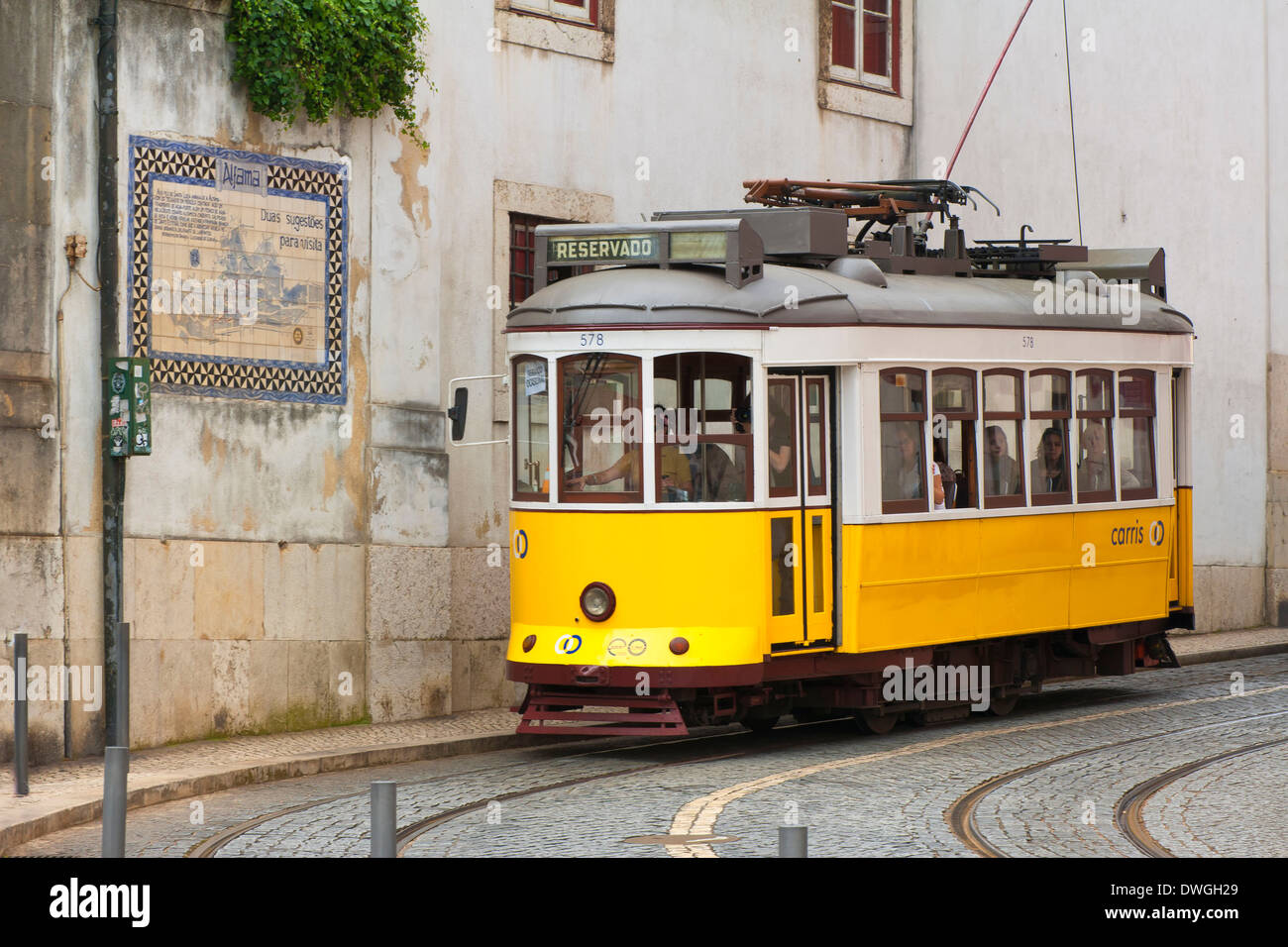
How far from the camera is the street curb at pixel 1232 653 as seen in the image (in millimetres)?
19691

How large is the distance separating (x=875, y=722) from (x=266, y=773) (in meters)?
4.39

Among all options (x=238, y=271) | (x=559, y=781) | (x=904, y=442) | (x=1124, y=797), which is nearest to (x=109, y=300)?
(x=238, y=271)

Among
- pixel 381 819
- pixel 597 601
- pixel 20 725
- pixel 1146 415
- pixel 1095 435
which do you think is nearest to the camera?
pixel 381 819

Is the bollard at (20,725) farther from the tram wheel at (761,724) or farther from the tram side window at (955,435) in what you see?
the tram side window at (955,435)

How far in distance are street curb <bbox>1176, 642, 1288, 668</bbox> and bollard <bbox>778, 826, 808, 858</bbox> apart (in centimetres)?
1398

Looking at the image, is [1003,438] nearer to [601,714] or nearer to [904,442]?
[904,442]

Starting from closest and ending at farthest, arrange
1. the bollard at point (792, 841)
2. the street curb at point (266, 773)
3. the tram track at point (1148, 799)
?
1. the bollard at point (792, 841)
2. the tram track at point (1148, 799)
3. the street curb at point (266, 773)

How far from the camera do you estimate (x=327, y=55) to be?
48.0ft

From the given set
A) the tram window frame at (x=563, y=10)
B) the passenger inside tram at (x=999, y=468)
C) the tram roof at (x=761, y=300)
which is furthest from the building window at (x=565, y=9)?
the passenger inside tram at (x=999, y=468)

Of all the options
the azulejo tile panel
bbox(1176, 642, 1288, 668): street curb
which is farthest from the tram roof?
bbox(1176, 642, 1288, 668): street curb

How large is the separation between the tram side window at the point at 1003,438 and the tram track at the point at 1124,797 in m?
2.05

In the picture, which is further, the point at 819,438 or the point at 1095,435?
the point at 1095,435

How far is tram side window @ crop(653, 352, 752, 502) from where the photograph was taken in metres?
13.1

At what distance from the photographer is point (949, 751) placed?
1345cm
